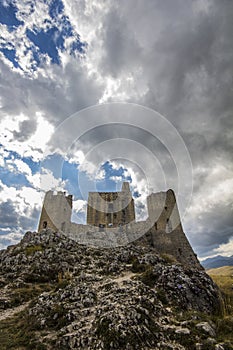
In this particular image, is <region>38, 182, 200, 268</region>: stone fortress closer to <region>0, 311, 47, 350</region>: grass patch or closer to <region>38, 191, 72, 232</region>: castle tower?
<region>38, 191, 72, 232</region>: castle tower

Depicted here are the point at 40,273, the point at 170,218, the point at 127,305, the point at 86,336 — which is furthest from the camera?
the point at 170,218

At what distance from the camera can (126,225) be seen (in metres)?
44.0

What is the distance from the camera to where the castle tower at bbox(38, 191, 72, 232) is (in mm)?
42438

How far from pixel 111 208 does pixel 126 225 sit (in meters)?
10.2

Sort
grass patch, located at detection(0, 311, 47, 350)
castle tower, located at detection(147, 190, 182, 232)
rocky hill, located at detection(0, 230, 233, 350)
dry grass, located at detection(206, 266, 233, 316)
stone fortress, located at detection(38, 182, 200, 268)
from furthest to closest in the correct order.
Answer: castle tower, located at detection(147, 190, 182, 232) < stone fortress, located at detection(38, 182, 200, 268) < dry grass, located at detection(206, 266, 233, 316) < grass patch, located at detection(0, 311, 47, 350) < rocky hill, located at detection(0, 230, 233, 350)

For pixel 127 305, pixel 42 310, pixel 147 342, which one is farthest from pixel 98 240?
pixel 147 342

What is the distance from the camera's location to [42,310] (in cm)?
1225

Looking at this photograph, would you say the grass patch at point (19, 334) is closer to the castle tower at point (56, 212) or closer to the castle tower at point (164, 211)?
the castle tower at point (56, 212)

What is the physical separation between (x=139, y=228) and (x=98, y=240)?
9210 millimetres

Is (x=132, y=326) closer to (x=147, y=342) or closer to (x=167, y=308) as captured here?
(x=147, y=342)

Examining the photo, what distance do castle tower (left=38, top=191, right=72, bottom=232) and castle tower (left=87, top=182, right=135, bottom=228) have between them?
717 cm

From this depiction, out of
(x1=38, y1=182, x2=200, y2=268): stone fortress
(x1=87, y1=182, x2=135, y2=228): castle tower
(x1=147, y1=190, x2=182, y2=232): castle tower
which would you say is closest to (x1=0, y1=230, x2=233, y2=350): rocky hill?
(x1=38, y1=182, x2=200, y2=268): stone fortress

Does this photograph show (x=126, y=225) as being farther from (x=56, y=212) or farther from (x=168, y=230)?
(x=56, y=212)

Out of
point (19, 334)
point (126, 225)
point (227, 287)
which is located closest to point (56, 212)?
point (126, 225)
